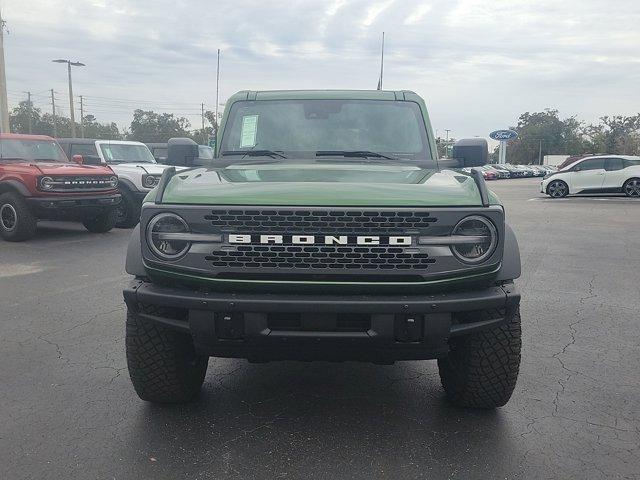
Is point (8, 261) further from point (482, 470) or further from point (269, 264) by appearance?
point (482, 470)

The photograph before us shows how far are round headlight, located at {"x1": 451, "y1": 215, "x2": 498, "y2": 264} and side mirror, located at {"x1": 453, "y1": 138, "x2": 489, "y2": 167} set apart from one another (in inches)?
60.2

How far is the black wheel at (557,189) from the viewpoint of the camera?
22.6 meters

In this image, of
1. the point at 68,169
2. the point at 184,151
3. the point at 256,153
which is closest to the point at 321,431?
the point at 256,153

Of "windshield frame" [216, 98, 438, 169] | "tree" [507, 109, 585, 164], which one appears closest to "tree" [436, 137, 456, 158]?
"windshield frame" [216, 98, 438, 169]

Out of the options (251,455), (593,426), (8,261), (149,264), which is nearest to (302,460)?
(251,455)

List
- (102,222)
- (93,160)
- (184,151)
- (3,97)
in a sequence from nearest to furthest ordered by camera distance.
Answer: (184,151)
(93,160)
(102,222)
(3,97)

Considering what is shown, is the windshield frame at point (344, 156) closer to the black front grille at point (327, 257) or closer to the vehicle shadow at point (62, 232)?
the black front grille at point (327, 257)

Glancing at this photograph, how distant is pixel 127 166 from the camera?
1224 cm

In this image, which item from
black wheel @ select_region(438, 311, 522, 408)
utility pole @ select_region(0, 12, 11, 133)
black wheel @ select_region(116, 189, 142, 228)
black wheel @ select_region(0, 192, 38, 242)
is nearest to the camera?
black wheel @ select_region(438, 311, 522, 408)

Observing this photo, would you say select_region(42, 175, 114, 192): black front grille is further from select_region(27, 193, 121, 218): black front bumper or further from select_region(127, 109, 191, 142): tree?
select_region(127, 109, 191, 142): tree

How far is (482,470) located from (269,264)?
139cm

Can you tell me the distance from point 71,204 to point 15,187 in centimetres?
90

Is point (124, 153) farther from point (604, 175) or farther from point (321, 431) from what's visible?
point (604, 175)

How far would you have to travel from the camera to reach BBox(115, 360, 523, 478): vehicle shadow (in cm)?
285
